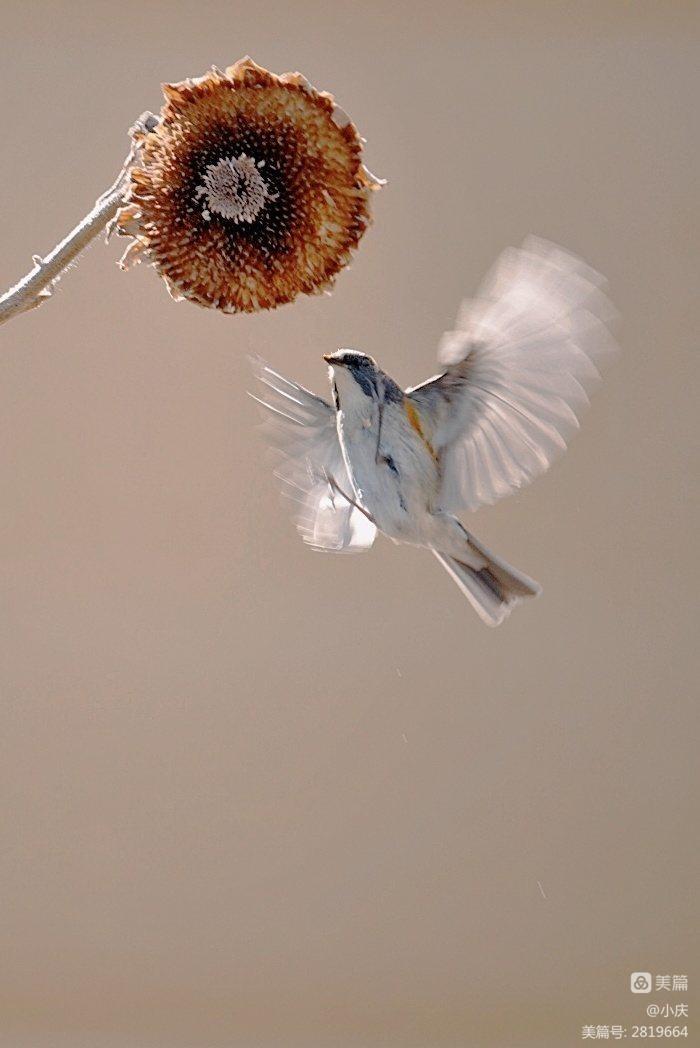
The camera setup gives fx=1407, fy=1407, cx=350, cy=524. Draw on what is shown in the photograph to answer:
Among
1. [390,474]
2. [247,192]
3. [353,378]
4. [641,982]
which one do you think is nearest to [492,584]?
[390,474]

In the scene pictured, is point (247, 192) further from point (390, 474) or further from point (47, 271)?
point (390, 474)

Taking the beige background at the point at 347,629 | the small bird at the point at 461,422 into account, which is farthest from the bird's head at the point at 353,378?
the beige background at the point at 347,629

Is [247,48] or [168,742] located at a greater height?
[247,48]

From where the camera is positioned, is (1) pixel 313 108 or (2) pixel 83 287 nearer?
(1) pixel 313 108

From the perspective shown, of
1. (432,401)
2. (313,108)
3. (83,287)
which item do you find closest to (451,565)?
(432,401)

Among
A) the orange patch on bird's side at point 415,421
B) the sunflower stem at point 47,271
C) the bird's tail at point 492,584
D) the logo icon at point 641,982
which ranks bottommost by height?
the logo icon at point 641,982

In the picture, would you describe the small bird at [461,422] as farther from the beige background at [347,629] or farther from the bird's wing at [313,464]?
the beige background at [347,629]

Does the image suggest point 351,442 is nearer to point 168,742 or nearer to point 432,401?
point 432,401
